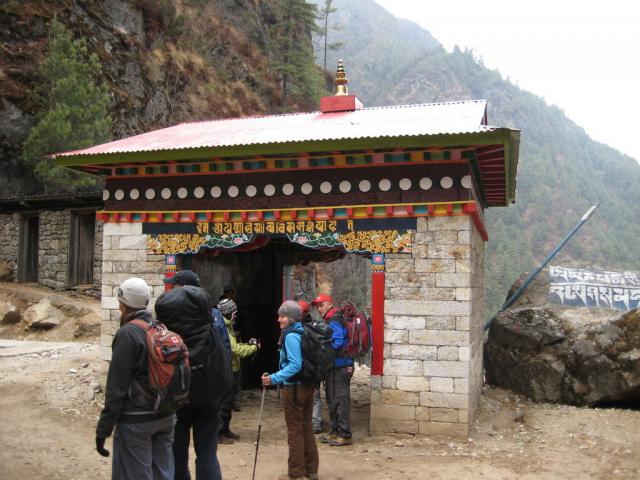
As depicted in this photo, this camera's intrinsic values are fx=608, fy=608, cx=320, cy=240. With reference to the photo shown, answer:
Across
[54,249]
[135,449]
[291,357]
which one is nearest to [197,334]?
[135,449]

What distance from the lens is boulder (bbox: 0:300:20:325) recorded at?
1502 cm

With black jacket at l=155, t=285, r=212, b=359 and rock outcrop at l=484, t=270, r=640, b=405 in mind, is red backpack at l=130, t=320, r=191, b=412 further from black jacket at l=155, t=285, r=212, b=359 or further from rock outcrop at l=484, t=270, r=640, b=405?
rock outcrop at l=484, t=270, r=640, b=405

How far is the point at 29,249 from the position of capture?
59.9 ft

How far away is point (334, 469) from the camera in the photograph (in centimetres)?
618

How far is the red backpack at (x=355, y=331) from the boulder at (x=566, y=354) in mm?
3537

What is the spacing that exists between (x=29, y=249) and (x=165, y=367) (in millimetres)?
16498

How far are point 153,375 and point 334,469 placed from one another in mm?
3133

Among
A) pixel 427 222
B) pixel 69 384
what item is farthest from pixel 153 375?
pixel 69 384

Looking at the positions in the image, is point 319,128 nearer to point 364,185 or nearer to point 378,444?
point 364,185

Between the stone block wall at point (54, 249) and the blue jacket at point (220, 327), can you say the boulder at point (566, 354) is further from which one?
the stone block wall at point (54, 249)

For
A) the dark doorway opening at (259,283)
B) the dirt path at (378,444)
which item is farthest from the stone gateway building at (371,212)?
the dark doorway opening at (259,283)

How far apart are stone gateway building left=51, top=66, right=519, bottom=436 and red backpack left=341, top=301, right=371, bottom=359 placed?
20 centimetres

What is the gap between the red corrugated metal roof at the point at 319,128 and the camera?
7371 mm

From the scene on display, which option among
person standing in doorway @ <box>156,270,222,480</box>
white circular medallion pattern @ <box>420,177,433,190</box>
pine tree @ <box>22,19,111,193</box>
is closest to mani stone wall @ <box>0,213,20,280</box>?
pine tree @ <box>22,19,111,193</box>
